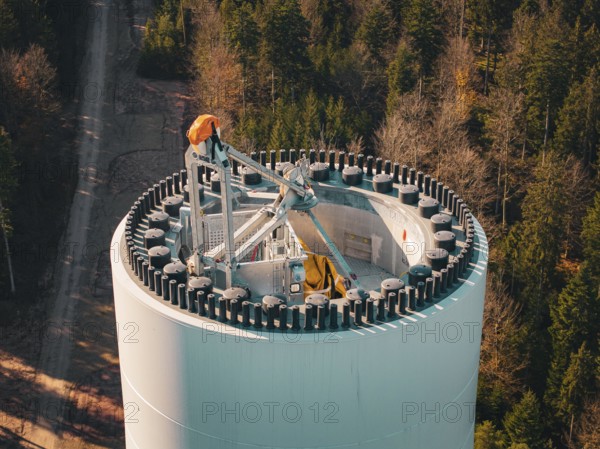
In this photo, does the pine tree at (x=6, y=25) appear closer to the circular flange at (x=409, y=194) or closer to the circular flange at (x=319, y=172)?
the circular flange at (x=319, y=172)

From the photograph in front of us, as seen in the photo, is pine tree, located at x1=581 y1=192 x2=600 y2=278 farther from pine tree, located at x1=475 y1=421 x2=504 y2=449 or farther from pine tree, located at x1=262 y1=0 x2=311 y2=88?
pine tree, located at x1=262 y1=0 x2=311 y2=88

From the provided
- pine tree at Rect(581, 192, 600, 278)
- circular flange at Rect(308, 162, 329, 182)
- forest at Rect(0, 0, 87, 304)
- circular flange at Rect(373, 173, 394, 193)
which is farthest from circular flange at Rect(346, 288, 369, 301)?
forest at Rect(0, 0, 87, 304)

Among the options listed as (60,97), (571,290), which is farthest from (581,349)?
(60,97)

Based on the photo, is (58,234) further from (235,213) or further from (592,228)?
(235,213)

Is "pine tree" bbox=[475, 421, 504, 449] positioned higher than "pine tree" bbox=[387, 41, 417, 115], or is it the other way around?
"pine tree" bbox=[387, 41, 417, 115]

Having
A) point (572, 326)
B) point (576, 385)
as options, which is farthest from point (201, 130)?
point (572, 326)

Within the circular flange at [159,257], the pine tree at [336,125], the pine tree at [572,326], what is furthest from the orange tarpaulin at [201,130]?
the pine tree at [336,125]
